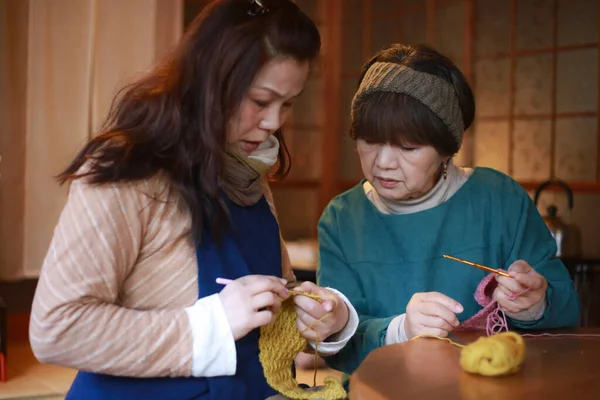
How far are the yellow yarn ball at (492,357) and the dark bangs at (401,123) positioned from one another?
21.7 inches

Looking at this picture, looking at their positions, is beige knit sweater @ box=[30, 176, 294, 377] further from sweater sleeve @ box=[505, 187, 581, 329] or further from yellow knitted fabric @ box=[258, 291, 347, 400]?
sweater sleeve @ box=[505, 187, 581, 329]

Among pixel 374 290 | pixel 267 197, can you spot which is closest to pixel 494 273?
pixel 374 290

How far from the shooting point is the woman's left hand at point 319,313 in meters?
1.24

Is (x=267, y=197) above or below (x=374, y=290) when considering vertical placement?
above

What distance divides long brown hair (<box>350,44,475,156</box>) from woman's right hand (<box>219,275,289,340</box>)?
0.53m

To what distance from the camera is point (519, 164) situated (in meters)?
4.34

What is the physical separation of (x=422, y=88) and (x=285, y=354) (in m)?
0.60

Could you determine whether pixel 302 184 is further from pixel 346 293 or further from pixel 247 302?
pixel 247 302

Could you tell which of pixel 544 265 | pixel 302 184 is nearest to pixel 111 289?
pixel 544 265

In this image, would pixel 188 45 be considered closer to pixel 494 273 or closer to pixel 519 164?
pixel 494 273

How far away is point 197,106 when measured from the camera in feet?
3.72

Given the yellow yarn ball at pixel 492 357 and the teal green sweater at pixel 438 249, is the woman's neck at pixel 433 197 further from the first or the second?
the yellow yarn ball at pixel 492 357

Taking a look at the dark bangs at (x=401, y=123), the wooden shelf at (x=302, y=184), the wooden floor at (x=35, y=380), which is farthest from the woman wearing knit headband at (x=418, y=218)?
the wooden shelf at (x=302, y=184)

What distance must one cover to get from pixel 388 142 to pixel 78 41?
245cm
